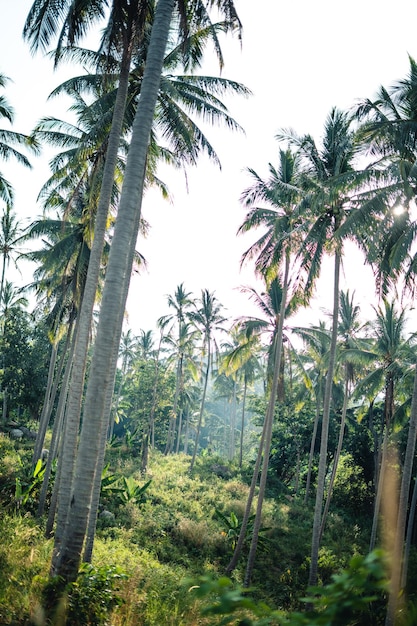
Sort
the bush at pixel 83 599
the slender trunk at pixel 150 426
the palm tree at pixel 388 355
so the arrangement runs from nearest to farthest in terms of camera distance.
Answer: the bush at pixel 83 599 < the palm tree at pixel 388 355 < the slender trunk at pixel 150 426

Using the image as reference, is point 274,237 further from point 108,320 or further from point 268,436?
point 108,320

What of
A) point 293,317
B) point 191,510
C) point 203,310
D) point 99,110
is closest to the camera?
point 99,110

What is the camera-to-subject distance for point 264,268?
17.0 m

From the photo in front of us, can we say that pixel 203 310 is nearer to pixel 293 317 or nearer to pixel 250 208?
pixel 293 317

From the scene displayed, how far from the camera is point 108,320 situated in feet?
22.1

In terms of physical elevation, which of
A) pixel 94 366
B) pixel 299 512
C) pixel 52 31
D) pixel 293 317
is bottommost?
pixel 299 512

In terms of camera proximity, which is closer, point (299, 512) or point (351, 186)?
point (351, 186)

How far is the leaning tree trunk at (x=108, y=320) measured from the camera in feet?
20.3

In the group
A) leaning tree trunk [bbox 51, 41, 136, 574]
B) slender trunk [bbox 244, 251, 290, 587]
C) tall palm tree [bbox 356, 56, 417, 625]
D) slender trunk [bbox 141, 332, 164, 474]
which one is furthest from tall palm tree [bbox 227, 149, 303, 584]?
slender trunk [bbox 141, 332, 164, 474]

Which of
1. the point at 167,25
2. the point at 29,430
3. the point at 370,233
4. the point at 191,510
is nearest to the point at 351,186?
the point at 370,233

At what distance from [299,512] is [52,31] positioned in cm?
2481

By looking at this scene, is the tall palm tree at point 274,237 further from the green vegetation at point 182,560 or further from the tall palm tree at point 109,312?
the tall palm tree at point 109,312

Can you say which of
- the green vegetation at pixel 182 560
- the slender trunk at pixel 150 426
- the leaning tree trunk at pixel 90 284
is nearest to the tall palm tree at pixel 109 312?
the green vegetation at pixel 182 560

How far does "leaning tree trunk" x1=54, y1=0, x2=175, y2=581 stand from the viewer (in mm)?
6188
